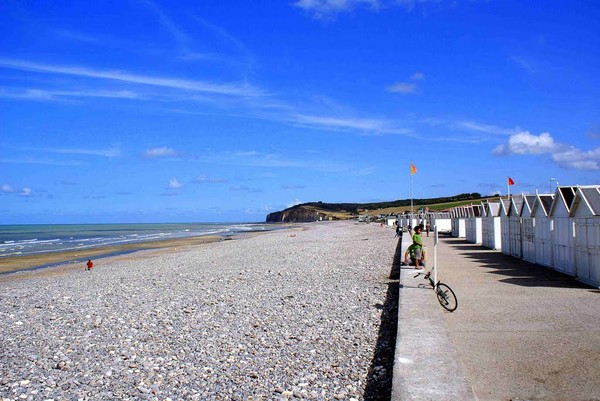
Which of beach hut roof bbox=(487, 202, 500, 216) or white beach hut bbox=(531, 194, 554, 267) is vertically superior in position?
beach hut roof bbox=(487, 202, 500, 216)

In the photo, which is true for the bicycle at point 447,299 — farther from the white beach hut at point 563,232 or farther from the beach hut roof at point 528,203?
the beach hut roof at point 528,203

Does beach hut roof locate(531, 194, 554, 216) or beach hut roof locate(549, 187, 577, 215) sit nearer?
beach hut roof locate(549, 187, 577, 215)

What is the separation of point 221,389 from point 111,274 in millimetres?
19527

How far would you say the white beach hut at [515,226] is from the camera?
23547 millimetres

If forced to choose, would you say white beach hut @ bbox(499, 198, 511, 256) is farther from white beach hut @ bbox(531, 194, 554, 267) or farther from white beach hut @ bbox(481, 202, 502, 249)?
white beach hut @ bbox(531, 194, 554, 267)

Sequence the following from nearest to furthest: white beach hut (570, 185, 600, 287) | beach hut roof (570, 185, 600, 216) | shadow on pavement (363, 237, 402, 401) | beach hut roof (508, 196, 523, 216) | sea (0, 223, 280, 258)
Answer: shadow on pavement (363, 237, 402, 401)
white beach hut (570, 185, 600, 287)
beach hut roof (570, 185, 600, 216)
beach hut roof (508, 196, 523, 216)
sea (0, 223, 280, 258)

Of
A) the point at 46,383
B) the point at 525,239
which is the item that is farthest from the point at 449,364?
the point at 525,239

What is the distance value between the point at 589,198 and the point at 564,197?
207 centimetres

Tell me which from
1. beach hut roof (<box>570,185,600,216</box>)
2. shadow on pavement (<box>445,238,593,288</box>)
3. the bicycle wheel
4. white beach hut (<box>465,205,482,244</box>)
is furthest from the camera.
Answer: white beach hut (<box>465,205,482,244</box>)

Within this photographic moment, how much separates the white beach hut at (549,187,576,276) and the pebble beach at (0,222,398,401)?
5.65 meters

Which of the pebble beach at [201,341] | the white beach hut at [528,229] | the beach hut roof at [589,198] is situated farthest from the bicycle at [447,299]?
the white beach hut at [528,229]

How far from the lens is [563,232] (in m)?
17.6

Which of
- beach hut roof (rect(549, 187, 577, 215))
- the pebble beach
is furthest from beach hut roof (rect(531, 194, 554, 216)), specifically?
the pebble beach

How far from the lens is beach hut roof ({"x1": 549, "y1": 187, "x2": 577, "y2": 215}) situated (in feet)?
56.2
